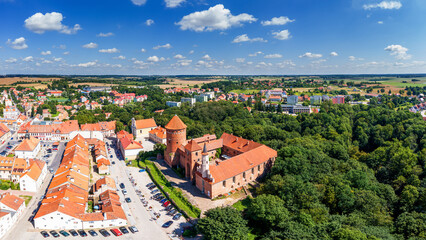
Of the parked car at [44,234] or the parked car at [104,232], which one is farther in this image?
the parked car at [104,232]

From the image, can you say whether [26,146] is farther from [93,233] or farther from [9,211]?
[93,233]

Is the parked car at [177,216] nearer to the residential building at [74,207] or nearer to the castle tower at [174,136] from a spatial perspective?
the residential building at [74,207]

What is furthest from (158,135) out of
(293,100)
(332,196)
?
(293,100)

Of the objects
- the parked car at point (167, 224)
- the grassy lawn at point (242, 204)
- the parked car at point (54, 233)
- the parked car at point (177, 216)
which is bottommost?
the parked car at point (167, 224)

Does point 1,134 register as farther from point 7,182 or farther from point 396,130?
point 396,130

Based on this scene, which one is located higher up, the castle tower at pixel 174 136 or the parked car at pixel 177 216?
A: the castle tower at pixel 174 136

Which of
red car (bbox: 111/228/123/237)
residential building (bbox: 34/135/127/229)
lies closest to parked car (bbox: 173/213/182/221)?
residential building (bbox: 34/135/127/229)

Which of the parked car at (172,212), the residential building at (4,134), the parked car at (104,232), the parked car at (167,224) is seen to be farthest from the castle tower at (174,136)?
the residential building at (4,134)
